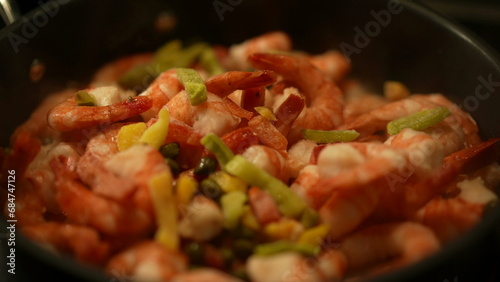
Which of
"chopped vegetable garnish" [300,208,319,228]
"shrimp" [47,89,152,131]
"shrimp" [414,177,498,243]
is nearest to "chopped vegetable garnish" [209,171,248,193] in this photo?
"chopped vegetable garnish" [300,208,319,228]

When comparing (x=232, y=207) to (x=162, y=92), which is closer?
(x=232, y=207)

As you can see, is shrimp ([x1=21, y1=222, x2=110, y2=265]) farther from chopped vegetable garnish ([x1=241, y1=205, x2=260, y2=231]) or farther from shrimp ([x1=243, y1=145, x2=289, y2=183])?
shrimp ([x1=243, y1=145, x2=289, y2=183])

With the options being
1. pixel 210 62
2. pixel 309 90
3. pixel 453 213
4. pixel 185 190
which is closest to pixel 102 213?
pixel 185 190

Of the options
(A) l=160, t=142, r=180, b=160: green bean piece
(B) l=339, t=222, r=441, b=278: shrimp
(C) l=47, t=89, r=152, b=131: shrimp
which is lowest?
(B) l=339, t=222, r=441, b=278: shrimp

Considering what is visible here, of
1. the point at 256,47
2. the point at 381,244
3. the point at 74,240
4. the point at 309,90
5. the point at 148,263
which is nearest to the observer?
the point at 148,263

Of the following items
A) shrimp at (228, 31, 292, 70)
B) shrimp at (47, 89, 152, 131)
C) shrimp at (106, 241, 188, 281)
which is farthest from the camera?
shrimp at (228, 31, 292, 70)

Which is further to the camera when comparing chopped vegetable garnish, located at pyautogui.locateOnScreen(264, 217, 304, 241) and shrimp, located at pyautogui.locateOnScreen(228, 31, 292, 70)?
shrimp, located at pyautogui.locateOnScreen(228, 31, 292, 70)

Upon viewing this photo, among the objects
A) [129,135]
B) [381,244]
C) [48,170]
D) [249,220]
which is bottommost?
[381,244]

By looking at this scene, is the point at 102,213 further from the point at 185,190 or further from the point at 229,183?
the point at 229,183
